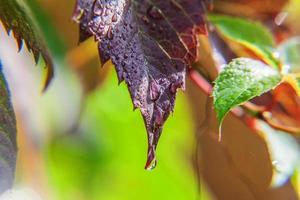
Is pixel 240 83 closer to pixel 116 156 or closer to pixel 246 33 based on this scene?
pixel 246 33

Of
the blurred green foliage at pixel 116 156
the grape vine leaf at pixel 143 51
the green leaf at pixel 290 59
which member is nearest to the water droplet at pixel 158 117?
the grape vine leaf at pixel 143 51

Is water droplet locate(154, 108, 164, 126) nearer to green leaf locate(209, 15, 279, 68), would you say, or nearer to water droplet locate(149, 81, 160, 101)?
water droplet locate(149, 81, 160, 101)

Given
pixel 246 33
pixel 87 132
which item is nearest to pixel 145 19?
pixel 246 33

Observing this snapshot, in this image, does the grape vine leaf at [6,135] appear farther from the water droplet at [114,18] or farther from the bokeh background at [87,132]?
the bokeh background at [87,132]

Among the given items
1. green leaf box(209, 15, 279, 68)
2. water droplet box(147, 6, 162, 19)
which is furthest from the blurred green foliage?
water droplet box(147, 6, 162, 19)

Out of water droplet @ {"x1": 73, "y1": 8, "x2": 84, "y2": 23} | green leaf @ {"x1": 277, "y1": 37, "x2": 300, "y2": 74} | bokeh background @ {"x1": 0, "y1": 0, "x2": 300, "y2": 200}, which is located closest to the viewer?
water droplet @ {"x1": 73, "y1": 8, "x2": 84, "y2": 23}

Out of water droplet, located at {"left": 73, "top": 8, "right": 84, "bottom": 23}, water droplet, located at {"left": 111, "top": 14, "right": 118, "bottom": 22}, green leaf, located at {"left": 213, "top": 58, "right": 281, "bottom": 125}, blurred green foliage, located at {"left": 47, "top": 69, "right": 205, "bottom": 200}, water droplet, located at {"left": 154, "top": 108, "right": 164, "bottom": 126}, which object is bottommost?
blurred green foliage, located at {"left": 47, "top": 69, "right": 205, "bottom": 200}
